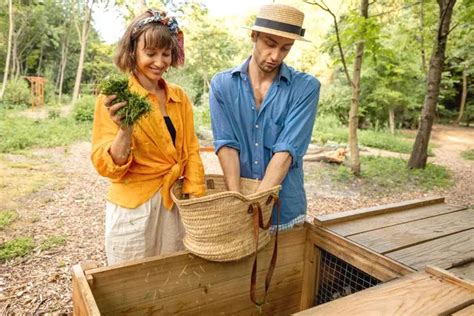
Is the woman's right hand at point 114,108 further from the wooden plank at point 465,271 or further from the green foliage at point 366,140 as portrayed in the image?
the green foliage at point 366,140

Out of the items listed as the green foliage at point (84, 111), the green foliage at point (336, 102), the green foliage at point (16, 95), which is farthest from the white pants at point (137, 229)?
the green foliage at point (16, 95)

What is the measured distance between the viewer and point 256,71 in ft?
6.41

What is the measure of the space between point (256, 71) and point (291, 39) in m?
0.26

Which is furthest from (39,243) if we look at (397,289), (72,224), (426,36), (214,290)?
(426,36)

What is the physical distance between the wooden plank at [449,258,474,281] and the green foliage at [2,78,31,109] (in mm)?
17077

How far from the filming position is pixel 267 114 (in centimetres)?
188

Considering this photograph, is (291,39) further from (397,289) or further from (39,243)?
(39,243)

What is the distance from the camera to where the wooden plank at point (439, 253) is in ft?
5.14

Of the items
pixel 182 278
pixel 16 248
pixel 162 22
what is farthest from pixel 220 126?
pixel 16 248

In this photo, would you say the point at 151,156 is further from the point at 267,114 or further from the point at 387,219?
the point at 387,219

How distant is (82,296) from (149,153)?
682 millimetres

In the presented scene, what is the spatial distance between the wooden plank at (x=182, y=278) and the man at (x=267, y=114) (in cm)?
16

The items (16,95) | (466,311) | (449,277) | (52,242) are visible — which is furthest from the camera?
(16,95)

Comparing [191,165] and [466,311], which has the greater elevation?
[191,165]
